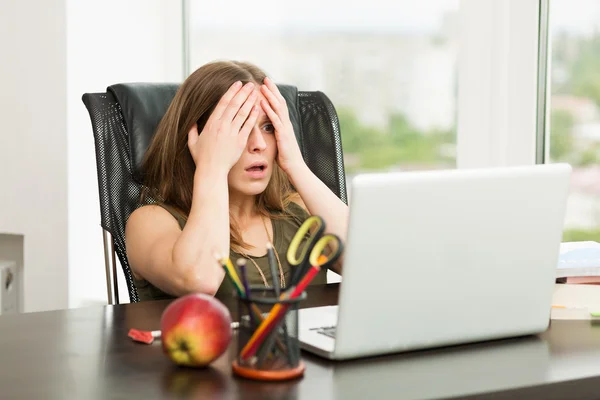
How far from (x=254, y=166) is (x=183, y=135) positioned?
0.56 feet

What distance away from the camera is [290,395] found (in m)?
1.02

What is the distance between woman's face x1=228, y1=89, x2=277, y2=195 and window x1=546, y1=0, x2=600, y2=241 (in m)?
1.08

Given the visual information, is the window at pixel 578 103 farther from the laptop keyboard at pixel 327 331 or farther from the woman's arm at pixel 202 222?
the laptop keyboard at pixel 327 331

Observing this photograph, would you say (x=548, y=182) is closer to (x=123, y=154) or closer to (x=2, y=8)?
(x=123, y=154)

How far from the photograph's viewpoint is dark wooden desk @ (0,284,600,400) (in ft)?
3.37

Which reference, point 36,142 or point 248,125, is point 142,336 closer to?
point 248,125

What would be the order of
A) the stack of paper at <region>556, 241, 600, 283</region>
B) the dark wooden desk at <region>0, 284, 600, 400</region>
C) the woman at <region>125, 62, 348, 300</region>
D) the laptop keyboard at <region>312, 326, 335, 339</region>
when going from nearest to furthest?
the dark wooden desk at <region>0, 284, 600, 400</region>, the laptop keyboard at <region>312, 326, 335, 339</region>, the stack of paper at <region>556, 241, 600, 283</region>, the woman at <region>125, 62, 348, 300</region>

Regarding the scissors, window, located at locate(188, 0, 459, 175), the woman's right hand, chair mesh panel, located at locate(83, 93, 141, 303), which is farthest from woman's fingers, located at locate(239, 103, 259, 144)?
window, located at locate(188, 0, 459, 175)

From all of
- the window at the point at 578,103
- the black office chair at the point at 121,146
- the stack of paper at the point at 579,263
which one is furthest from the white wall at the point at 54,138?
the stack of paper at the point at 579,263

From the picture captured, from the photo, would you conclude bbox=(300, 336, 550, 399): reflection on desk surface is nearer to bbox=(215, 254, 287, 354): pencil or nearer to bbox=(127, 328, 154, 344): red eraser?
bbox=(215, 254, 287, 354): pencil

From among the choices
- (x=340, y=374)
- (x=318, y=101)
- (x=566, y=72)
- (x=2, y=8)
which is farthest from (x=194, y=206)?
(x=2, y=8)

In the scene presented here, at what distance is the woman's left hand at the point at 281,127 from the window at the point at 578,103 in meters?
0.99

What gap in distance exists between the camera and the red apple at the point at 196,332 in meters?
1.09

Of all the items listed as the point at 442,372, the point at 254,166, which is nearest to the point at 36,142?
the point at 254,166
